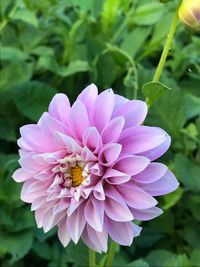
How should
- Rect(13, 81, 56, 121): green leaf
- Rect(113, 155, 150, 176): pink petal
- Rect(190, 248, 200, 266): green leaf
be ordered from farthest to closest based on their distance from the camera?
Rect(13, 81, 56, 121): green leaf → Rect(190, 248, 200, 266): green leaf → Rect(113, 155, 150, 176): pink petal

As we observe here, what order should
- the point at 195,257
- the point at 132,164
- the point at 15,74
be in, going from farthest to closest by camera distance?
the point at 15,74, the point at 195,257, the point at 132,164

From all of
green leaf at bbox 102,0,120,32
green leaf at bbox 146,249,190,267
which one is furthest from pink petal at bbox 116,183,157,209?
green leaf at bbox 102,0,120,32

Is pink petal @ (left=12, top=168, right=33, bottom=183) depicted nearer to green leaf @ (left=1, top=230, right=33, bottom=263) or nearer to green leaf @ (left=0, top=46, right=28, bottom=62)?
green leaf @ (left=1, top=230, right=33, bottom=263)

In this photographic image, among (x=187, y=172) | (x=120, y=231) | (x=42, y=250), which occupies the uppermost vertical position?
(x=120, y=231)

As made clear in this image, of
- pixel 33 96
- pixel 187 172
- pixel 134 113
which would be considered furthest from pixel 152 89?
pixel 33 96

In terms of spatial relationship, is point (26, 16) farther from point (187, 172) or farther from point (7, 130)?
point (187, 172)

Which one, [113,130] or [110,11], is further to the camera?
[110,11]

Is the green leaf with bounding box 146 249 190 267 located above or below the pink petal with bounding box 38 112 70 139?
below
